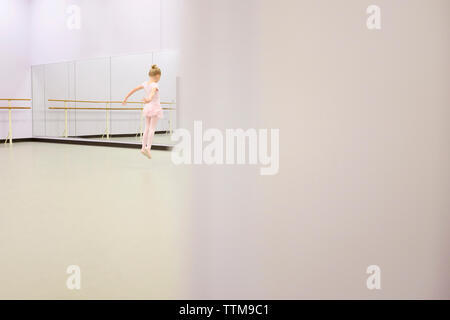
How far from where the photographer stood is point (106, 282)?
1.96 meters

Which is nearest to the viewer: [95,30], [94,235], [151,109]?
[94,235]

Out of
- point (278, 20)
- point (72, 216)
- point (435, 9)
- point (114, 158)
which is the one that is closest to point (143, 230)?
point (72, 216)

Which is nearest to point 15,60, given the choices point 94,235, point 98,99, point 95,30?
point 98,99

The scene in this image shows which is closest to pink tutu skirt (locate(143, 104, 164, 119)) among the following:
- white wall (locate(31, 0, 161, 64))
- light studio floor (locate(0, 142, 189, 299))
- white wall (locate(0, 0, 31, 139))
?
light studio floor (locate(0, 142, 189, 299))

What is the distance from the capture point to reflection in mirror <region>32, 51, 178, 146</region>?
9.86 m

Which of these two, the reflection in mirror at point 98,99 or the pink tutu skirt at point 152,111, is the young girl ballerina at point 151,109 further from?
the reflection in mirror at point 98,99

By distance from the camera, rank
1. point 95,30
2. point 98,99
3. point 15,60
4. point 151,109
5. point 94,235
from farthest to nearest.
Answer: point 15,60 → point 98,99 → point 95,30 → point 151,109 → point 94,235

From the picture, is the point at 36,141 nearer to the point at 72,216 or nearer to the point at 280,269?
the point at 72,216

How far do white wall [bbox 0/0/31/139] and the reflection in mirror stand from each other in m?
0.25

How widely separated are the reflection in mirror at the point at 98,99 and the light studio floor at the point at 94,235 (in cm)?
474

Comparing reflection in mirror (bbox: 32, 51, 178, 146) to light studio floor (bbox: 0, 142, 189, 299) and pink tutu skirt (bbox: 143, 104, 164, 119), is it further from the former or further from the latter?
light studio floor (bbox: 0, 142, 189, 299)

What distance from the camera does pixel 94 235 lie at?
2.74m

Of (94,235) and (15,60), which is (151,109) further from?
(15,60)

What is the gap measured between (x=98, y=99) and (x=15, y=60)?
2.60 m
